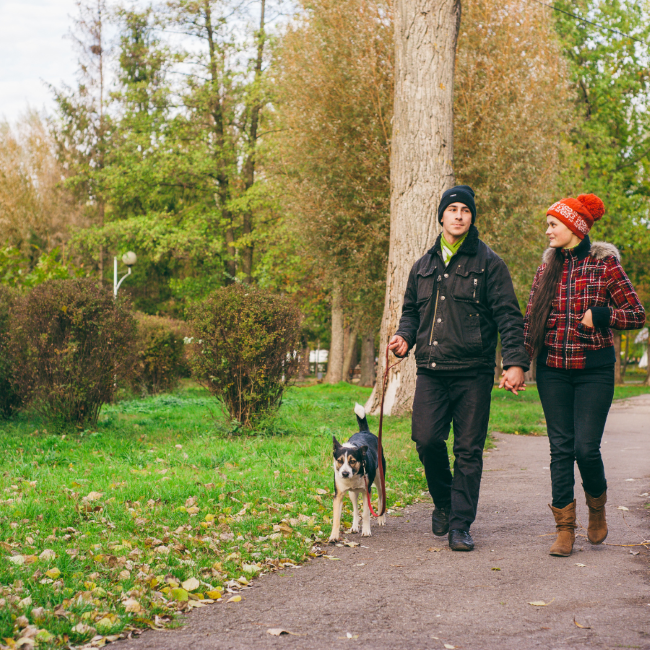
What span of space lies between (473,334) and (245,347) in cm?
506

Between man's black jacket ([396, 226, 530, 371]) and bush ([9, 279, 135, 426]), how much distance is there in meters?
6.02

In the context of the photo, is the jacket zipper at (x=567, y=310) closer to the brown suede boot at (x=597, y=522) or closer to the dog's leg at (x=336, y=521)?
the brown suede boot at (x=597, y=522)

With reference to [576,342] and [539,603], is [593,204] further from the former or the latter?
[539,603]

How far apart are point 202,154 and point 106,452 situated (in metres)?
21.8

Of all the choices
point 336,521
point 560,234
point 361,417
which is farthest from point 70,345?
point 560,234

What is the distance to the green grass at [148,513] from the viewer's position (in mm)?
3504

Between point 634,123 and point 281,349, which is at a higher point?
point 634,123

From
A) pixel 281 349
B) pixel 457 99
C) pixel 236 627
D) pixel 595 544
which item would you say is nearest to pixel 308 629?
pixel 236 627

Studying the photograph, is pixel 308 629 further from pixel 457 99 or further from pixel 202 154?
pixel 202 154

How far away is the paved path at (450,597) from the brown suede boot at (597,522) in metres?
0.08

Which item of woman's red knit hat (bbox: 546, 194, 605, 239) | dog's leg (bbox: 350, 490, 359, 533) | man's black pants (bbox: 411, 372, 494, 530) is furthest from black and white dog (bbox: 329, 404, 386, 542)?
woman's red knit hat (bbox: 546, 194, 605, 239)

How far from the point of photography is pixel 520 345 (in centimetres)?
441

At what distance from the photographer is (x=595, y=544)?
15.2 ft

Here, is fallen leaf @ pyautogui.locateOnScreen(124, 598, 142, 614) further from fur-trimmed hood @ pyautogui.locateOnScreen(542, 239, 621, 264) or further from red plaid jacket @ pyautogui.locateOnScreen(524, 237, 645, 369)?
fur-trimmed hood @ pyautogui.locateOnScreen(542, 239, 621, 264)
